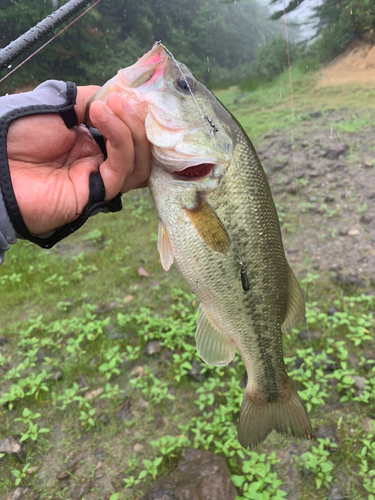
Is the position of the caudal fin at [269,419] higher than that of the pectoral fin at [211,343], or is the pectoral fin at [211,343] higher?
the pectoral fin at [211,343]

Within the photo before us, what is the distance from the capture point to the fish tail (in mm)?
2035

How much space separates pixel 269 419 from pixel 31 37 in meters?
2.62

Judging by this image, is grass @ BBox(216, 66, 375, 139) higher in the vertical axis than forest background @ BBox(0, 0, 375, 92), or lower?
lower

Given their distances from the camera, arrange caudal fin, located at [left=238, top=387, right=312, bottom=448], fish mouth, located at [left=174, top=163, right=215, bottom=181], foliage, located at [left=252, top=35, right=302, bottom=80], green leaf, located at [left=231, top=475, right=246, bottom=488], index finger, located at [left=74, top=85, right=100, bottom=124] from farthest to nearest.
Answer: foliage, located at [left=252, top=35, right=302, bottom=80] → green leaf, located at [left=231, top=475, right=246, bottom=488] → caudal fin, located at [left=238, top=387, right=312, bottom=448] → index finger, located at [left=74, top=85, right=100, bottom=124] → fish mouth, located at [left=174, top=163, right=215, bottom=181]

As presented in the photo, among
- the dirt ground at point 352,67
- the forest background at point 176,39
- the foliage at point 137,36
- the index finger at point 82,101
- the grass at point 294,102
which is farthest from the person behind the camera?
the dirt ground at point 352,67

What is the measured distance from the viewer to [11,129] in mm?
1710

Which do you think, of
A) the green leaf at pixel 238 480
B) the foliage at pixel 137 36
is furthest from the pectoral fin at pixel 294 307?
the foliage at pixel 137 36

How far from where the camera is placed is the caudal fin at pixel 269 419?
203cm

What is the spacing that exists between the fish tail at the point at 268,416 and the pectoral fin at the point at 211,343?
0.30 meters

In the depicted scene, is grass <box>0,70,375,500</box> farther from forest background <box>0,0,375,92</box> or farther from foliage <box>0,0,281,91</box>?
forest background <box>0,0,375,92</box>

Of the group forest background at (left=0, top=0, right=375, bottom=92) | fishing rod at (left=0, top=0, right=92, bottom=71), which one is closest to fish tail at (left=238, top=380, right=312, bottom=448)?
fishing rod at (left=0, top=0, right=92, bottom=71)

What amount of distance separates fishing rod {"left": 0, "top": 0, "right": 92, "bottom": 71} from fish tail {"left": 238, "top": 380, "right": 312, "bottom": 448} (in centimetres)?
242

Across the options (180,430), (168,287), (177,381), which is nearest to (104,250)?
(168,287)

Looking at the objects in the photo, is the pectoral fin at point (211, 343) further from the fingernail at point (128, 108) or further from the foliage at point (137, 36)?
the foliage at point (137, 36)
